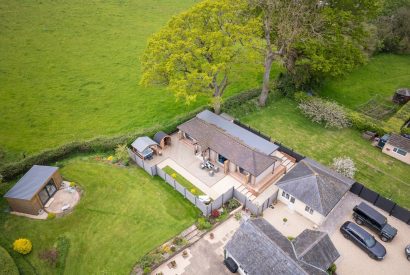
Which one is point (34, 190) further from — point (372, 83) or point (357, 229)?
point (372, 83)

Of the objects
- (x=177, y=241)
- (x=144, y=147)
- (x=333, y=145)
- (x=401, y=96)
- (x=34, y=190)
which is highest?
(x=401, y=96)

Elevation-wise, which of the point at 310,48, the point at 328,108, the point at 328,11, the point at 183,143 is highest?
the point at 328,11

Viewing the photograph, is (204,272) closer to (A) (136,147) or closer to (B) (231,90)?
(A) (136,147)

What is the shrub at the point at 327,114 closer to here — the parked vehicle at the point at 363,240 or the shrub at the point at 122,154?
the parked vehicle at the point at 363,240

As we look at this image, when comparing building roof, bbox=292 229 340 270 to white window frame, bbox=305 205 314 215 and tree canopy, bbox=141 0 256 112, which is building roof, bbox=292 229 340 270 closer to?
white window frame, bbox=305 205 314 215

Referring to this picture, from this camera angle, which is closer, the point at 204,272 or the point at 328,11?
the point at 204,272

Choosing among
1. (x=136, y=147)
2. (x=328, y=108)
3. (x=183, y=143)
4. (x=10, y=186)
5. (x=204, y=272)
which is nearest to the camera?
(x=204, y=272)

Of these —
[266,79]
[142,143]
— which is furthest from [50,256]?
[266,79]

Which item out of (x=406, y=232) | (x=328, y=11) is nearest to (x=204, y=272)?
(x=406, y=232)
